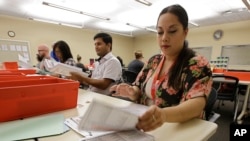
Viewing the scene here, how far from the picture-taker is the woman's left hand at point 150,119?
1.68 feet

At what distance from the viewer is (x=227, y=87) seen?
3.02 meters

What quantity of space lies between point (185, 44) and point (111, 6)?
12.8 ft

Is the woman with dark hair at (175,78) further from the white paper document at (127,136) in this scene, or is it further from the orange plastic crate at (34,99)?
the orange plastic crate at (34,99)

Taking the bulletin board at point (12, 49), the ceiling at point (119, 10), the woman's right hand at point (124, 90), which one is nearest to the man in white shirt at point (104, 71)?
the woman's right hand at point (124, 90)

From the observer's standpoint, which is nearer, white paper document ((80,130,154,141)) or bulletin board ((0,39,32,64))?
white paper document ((80,130,154,141))

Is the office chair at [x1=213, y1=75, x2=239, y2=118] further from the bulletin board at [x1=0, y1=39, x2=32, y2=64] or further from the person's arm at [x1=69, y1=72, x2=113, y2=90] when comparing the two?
the bulletin board at [x1=0, y1=39, x2=32, y2=64]

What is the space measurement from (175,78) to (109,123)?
52 centimetres

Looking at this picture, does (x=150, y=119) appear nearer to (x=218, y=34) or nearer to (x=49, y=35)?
(x=49, y=35)

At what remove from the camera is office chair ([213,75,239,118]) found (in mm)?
2658

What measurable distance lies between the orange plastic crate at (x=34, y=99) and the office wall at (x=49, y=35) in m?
6.08

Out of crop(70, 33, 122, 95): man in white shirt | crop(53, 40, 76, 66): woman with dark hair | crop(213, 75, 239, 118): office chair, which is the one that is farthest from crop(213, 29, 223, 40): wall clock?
crop(53, 40, 76, 66): woman with dark hair

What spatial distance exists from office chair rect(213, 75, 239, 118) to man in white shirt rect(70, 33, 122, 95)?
5.78 ft

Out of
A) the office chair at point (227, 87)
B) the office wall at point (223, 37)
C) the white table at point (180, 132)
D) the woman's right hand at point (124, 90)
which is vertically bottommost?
the office chair at point (227, 87)

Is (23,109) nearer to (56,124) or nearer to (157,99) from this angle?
(56,124)
